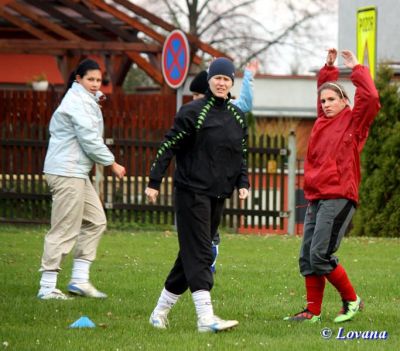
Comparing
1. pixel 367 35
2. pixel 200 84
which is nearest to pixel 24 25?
pixel 367 35

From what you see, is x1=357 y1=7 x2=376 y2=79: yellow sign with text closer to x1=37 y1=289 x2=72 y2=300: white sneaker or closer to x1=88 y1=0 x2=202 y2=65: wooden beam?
x1=37 y1=289 x2=72 y2=300: white sneaker

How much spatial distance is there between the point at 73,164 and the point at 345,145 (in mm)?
2466

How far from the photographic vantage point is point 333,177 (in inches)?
321

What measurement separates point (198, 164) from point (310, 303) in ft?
4.73

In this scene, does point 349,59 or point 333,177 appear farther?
point 349,59

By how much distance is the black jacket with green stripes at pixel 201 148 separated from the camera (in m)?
7.72

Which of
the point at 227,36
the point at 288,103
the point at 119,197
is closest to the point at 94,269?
the point at 119,197

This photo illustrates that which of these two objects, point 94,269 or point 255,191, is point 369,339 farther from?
point 255,191

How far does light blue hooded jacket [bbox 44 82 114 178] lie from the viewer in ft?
30.9

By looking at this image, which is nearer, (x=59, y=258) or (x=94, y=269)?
(x=59, y=258)

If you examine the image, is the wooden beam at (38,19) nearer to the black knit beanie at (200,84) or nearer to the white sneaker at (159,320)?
the black knit beanie at (200,84)

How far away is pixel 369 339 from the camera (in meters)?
7.53

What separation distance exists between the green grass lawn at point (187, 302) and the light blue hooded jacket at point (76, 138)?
43.6 inches

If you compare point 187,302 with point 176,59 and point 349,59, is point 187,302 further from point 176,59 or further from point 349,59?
point 176,59
